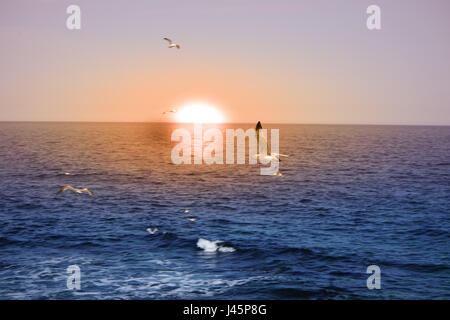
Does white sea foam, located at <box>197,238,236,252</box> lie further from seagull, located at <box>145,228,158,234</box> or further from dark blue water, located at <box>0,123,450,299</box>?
seagull, located at <box>145,228,158,234</box>

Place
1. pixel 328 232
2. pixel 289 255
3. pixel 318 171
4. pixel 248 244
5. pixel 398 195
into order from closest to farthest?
pixel 289 255 → pixel 248 244 → pixel 328 232 → pixel 398 195 → pixel 318 171

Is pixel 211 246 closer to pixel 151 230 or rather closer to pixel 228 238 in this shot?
pixel 228 238

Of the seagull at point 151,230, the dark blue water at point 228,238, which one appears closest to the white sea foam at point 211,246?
the dark blue water at point 228,238

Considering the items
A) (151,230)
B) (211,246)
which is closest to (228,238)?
(211,246)

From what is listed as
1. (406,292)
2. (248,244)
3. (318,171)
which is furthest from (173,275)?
(318,171)

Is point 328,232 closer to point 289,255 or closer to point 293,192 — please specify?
point 289,255

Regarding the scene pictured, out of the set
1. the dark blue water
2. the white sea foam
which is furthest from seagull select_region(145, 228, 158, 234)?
the white sea foam

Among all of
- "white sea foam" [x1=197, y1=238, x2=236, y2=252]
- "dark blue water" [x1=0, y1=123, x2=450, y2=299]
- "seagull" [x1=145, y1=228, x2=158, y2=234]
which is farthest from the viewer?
"seagull" [x1=145, y1=228, x2=158, y2=234]

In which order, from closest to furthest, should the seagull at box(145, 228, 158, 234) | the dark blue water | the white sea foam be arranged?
the dark blue water → the white sea foam → the seagull at box(145, 228, 158, 234)

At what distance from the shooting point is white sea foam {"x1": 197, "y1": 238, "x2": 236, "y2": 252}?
149 ft

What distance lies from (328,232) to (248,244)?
10645 millimetres

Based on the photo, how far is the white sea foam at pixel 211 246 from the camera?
149 feet

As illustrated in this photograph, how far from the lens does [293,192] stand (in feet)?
257

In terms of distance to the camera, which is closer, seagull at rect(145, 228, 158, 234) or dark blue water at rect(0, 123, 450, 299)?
dark blue water at rect(0, 123, 450, 299)
